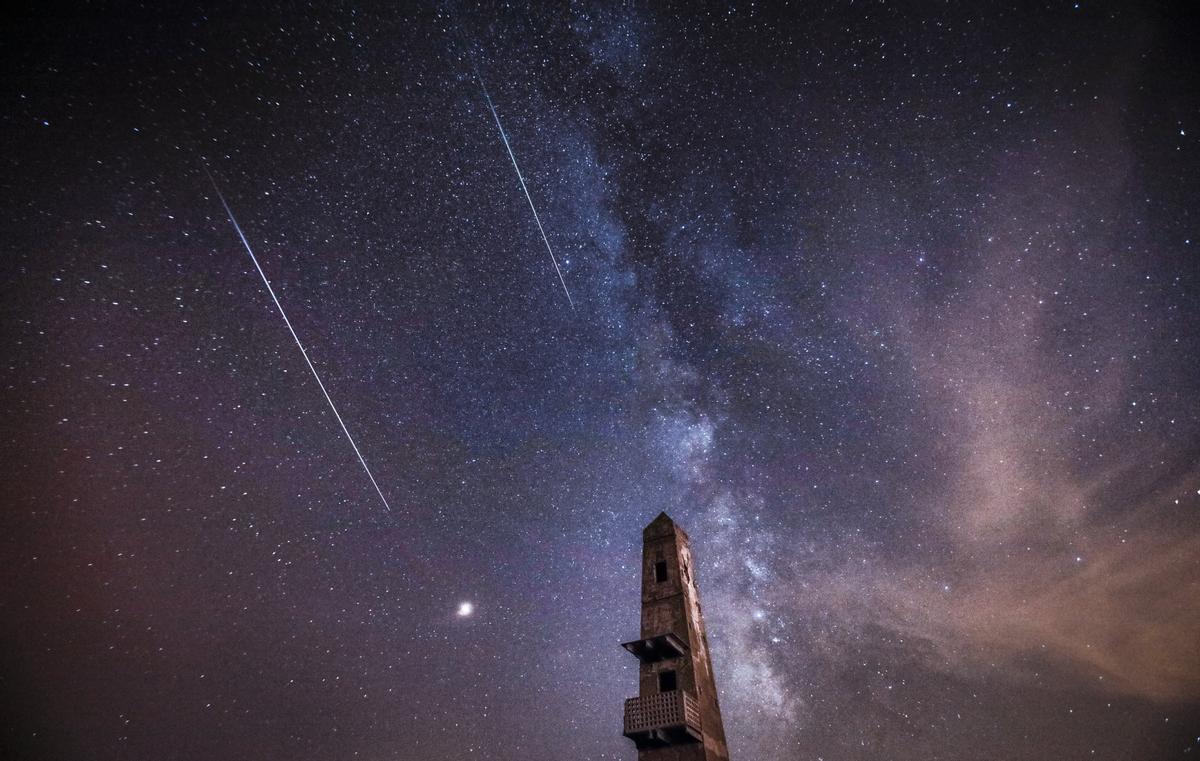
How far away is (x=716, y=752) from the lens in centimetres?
1844

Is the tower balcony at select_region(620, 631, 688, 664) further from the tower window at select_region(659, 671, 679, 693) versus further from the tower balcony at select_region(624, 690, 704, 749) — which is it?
the tower balcony at select_region(624, 690, 704, 749)

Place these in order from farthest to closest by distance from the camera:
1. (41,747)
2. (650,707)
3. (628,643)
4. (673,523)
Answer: (41,747), (673,523), (628,643), (650,707)

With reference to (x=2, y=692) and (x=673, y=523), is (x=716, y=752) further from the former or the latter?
(x=2, y=692)

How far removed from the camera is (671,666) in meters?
19.8

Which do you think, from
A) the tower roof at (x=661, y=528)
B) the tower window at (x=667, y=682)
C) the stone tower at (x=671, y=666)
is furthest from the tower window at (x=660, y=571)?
the tower window at (x=667, y=682)

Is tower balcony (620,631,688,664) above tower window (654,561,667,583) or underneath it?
underneath

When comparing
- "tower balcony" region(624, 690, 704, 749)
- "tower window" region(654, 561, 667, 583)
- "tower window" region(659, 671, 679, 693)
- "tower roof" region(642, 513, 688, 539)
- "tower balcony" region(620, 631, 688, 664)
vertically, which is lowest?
"tower balcony" region(624, 690, 704, 749)

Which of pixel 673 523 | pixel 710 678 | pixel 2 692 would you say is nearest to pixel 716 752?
pixel 710 678

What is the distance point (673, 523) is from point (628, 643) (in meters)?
6.27

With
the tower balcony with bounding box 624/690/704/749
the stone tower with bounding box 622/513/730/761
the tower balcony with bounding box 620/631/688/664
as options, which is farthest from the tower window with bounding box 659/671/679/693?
the tower balcony with bounding box 624/690/704/749

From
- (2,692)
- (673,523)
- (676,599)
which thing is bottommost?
(676,599)

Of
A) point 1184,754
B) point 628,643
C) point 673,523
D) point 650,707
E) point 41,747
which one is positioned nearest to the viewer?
point 650,707

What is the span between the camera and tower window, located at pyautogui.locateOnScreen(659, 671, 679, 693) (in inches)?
767

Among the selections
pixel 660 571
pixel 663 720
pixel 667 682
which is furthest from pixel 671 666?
pixel 660 571
